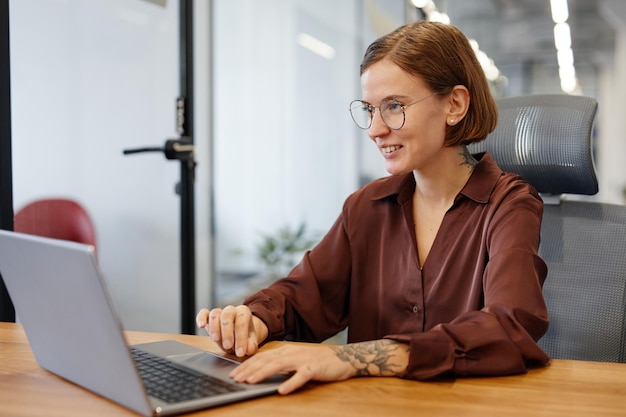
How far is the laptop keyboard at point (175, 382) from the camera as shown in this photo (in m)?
0.94

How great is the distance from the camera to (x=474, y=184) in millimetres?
1469

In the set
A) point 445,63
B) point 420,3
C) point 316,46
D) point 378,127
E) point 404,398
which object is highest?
point 420,3

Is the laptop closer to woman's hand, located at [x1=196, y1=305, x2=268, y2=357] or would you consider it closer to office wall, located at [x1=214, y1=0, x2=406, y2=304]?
woman's hand, located at [x1=196, y1=305, x2=268, y2=357]

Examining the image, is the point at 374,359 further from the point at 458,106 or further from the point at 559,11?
the point at 559,11

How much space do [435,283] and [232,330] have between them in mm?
445

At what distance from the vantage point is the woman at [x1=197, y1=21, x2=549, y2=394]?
1.25 metres

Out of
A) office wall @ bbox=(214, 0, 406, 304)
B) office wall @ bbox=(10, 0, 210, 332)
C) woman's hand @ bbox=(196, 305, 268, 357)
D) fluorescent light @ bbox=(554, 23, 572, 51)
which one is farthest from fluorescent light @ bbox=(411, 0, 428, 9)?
fluorescent light @ bbox=(554, 23, 572, 51)

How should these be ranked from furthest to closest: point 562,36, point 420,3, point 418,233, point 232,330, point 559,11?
1. point 562,36
2. point 559,11
3. point 420,3
4. point 418,233
5. point 232,330

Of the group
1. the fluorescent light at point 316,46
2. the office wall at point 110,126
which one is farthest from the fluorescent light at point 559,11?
the office wall at point 110,126

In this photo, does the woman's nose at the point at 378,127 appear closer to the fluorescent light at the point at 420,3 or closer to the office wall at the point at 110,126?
the office wall at the point at 110,126

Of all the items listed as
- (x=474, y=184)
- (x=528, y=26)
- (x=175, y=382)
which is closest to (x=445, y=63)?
(x=474, y=184)

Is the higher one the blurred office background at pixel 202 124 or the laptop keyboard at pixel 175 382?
the blurred office background at pixel 202 124

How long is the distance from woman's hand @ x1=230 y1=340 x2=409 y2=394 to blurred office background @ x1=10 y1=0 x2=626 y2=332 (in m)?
1.48

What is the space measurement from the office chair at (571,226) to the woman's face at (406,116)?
0.91 ft
